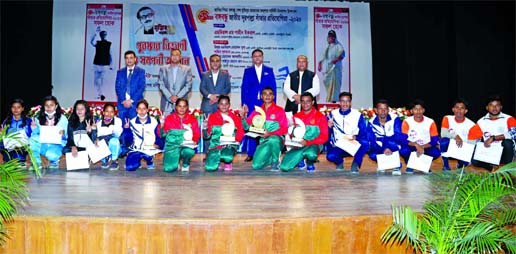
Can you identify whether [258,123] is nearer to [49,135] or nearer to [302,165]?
[302,165]

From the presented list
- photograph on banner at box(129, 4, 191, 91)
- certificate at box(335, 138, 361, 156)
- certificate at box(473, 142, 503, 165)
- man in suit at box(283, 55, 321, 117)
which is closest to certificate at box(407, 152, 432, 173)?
certificate at box(335, 138, 361, 156)

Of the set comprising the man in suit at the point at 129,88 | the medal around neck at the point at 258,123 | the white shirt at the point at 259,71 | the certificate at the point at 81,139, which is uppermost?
the white shirt at the point at 259,71

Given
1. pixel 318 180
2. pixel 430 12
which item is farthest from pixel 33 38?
pixel 430 12

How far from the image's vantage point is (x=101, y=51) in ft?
33.7

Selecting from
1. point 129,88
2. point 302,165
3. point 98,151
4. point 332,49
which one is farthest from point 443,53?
point 98,151

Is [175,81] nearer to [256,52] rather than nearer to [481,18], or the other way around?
[256,52]

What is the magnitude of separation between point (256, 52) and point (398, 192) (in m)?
3.05

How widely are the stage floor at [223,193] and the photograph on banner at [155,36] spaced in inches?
137

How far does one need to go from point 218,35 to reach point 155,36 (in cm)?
110

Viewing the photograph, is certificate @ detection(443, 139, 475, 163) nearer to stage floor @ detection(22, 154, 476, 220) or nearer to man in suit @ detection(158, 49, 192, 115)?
stage floor @ detection(22, 154, 476, 220)

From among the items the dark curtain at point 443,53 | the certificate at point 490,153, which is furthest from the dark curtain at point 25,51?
the certificate at point 490,153

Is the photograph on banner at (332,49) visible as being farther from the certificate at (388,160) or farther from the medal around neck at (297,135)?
the certificate at (388,160)

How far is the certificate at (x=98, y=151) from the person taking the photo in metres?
6.78

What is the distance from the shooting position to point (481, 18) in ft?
31.0
